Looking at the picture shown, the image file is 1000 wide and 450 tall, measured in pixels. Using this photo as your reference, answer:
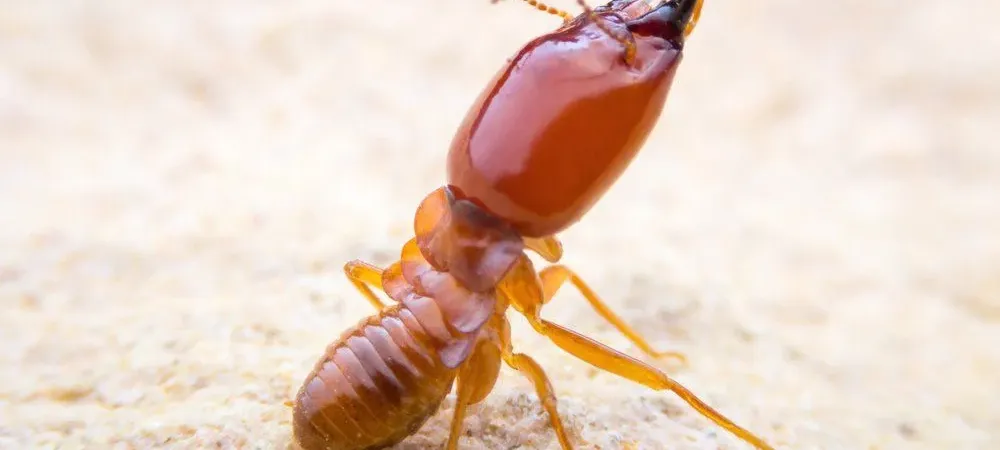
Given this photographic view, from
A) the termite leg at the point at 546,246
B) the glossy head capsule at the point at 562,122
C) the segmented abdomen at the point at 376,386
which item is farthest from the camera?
the termite leg at the point at 546,246

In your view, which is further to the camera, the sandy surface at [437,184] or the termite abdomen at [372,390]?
the sandy surface at [437,184]

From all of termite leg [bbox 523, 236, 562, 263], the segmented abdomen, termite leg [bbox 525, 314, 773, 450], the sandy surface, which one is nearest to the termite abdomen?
the segmented abdomen

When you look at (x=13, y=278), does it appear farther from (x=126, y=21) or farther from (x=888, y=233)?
(x=888, y=233)

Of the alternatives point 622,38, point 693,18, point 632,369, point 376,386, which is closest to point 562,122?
point 622,38

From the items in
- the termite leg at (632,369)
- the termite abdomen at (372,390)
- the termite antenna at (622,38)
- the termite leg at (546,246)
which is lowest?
the termite leg at (632,369)

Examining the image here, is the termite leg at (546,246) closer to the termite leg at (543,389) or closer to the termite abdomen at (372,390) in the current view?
the termite leg at (543,389)

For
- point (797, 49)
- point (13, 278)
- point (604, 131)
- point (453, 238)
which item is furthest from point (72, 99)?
point (797, 49)

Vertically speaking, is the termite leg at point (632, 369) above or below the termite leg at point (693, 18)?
below

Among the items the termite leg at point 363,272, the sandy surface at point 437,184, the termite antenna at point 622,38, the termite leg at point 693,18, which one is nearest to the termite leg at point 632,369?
the sandy surface at point 437,184
